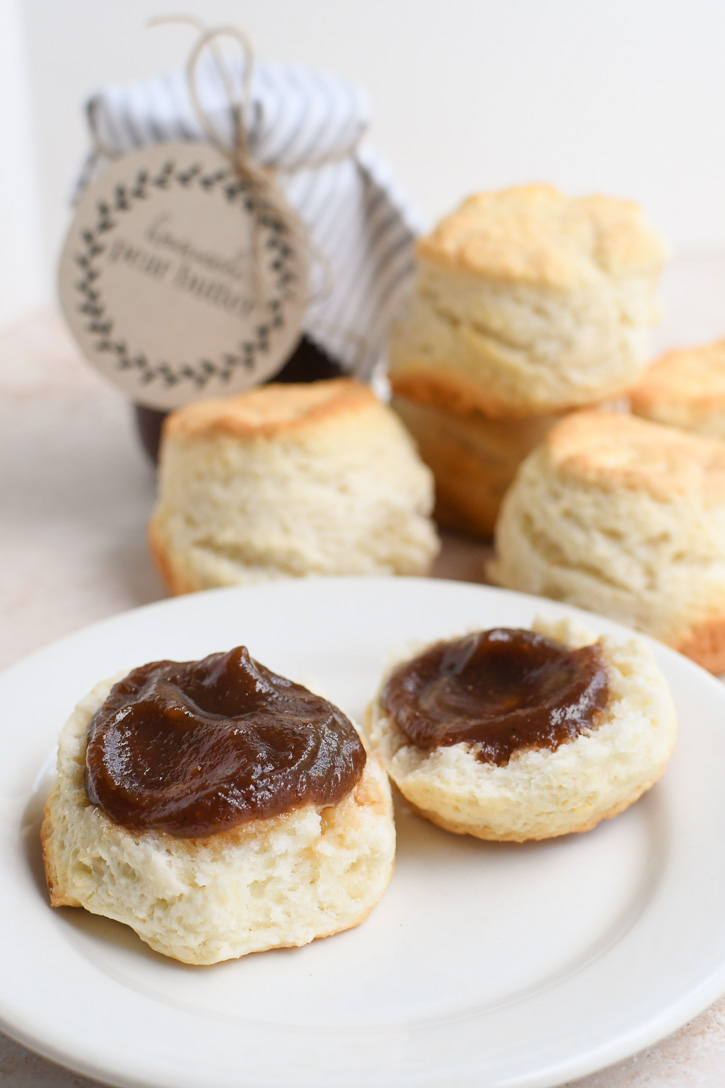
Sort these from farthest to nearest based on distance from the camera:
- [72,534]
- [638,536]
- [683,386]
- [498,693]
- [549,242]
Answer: [72,534], [683,386], [549,242], [638,536], [498,693]

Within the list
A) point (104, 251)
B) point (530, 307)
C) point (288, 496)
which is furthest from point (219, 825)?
point (104, 251)

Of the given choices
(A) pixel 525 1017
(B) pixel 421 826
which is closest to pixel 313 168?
(B) pixel 421 826

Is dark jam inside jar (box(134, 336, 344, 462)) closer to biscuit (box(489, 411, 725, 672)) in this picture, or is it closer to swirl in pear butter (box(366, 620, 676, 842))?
biscuit (box(489, 411, 725, 672))

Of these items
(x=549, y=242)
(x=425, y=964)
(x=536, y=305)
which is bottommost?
(x=425, y=964)

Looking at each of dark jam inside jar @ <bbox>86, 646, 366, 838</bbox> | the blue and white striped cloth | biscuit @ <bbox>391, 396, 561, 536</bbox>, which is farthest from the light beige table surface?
the blue and white striped cloth

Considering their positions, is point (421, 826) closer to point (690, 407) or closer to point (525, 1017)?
point (525, 1017)

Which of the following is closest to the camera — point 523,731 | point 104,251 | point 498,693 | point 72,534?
point 523,731

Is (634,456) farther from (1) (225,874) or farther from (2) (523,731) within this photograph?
(1) (225,874)
